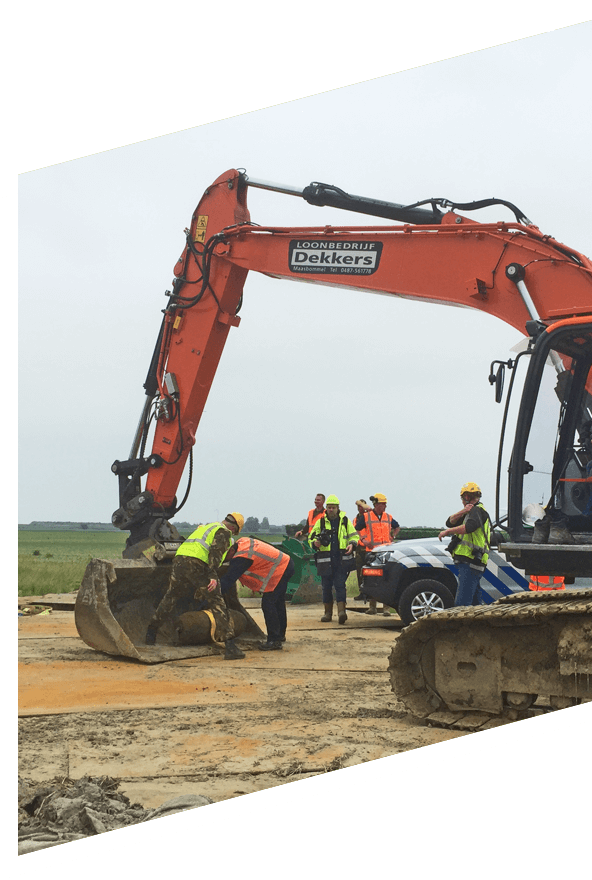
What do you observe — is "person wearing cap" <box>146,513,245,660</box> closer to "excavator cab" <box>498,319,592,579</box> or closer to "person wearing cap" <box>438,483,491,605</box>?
"person wearing cap" <box>438,483,491,605</box>

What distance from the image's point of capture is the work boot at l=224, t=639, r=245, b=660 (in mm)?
7242

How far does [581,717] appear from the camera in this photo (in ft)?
17.4

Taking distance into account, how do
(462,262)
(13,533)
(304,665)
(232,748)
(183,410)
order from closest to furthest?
(13,533), (232,748), (462,262), (304,665), (183,410)

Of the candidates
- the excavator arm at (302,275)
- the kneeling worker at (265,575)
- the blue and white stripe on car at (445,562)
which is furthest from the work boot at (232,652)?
the blue and white stripe on car at (445,562)

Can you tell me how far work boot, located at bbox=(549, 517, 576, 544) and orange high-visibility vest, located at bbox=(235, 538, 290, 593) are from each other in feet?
8.85

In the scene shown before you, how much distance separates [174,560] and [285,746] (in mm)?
2620

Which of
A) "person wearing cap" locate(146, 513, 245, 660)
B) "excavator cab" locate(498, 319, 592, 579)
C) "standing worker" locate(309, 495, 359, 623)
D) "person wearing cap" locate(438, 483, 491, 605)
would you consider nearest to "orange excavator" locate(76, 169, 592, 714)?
"excavator cab" locate(498, 319, 592, 579)

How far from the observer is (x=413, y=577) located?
826 cm

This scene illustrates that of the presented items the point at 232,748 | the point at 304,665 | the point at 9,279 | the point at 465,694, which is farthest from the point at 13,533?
the point at 304,665

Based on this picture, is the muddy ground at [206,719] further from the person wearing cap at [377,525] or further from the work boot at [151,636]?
the person wearing cap at [377,525]

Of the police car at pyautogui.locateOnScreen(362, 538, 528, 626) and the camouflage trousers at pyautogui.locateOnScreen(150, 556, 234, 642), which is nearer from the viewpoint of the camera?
the camouflage trousers at pyautogui.locateOnScreen(150, 556, 234, 642)

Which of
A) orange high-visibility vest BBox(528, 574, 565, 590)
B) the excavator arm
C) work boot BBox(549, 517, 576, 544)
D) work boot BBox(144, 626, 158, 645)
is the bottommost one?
work boot BBox(144, 626, 158, 645)

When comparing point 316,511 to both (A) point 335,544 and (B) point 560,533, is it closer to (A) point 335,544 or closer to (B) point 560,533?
(A) point 335,544

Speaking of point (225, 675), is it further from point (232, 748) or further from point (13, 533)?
point (13, 533)
